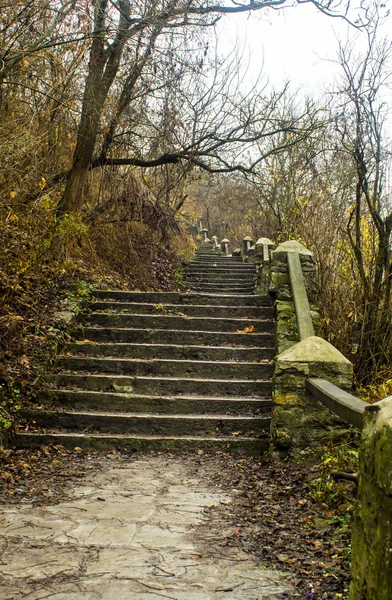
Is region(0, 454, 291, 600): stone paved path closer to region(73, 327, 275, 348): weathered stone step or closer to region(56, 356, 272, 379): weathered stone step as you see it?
region(56, 356, 272, 379): weathered stone step

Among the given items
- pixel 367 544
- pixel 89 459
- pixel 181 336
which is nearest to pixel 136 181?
pixel 181 336

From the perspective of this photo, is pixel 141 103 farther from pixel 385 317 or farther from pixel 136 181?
pixel 385 317

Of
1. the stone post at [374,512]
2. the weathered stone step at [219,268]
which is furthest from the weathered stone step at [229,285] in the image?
the stone post at [374,512]

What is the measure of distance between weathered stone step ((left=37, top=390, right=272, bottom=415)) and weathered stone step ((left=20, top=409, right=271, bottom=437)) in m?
0.25

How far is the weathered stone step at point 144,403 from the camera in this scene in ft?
21.4

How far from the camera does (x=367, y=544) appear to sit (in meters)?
1.87

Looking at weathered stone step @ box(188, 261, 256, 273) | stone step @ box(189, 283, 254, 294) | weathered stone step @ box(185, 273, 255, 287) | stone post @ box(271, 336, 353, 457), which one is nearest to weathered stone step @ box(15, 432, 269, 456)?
stone post @ box(271, 336, 353, 457)

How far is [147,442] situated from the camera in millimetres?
5930

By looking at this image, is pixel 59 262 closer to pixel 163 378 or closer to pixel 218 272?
pixel 163 378

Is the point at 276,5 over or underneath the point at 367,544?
over

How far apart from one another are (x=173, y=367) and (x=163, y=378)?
0.38 meters

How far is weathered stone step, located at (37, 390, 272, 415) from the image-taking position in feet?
21.4

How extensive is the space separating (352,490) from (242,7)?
790 centimetres

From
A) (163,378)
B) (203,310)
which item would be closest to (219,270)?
(203,310)
